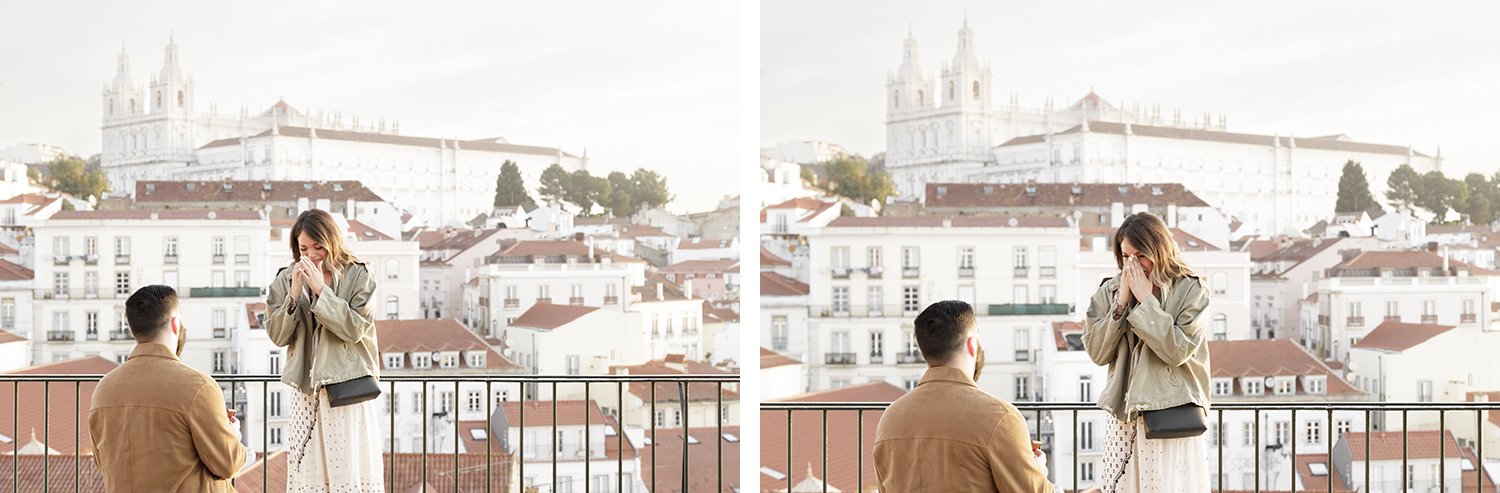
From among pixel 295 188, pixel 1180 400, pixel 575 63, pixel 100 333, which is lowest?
pixel 100 333

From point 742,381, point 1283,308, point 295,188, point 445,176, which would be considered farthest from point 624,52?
point 742,381

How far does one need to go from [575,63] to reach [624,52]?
127cm

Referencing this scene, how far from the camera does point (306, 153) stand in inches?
1038

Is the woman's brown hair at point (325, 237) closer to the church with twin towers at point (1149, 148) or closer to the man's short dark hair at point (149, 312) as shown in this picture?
the man's short dark hair at point (149, 312)

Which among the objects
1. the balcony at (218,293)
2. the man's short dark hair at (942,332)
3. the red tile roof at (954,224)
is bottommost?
the balcony at (218,293)

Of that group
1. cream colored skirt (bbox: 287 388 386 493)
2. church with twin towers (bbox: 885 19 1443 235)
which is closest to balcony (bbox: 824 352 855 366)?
church with twin towers (bbox: 885 19 1443 235)

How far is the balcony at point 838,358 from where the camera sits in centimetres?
3362

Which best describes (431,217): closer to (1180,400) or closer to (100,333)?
(100,333)

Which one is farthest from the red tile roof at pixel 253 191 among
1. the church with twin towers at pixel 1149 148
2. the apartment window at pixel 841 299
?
the church with twin towers at pixel 1149 148

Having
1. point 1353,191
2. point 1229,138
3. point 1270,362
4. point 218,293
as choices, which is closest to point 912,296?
point 1270,362

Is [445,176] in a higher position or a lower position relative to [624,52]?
lower

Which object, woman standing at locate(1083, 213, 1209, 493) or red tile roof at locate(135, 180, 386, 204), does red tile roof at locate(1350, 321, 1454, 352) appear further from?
woman standing at locate(1083, 213, 1209, 493)

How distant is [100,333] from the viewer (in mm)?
25422

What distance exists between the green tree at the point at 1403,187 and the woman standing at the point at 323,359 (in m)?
33.3
